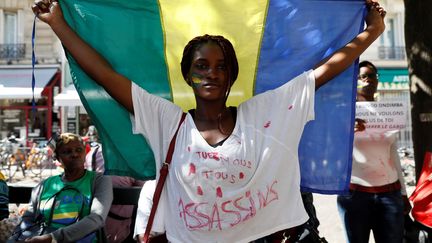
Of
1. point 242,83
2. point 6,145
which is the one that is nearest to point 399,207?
point 242,83

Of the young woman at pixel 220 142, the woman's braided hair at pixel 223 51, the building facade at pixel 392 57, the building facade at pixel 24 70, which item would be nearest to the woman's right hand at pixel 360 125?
the young woman at pixel 220 142

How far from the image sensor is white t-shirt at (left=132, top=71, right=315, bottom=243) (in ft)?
6.10

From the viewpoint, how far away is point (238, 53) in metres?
2.59

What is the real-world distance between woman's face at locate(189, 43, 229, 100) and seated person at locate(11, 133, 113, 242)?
1858 millimetres

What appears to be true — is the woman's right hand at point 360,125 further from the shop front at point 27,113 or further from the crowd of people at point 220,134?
the shop front at point 27,113

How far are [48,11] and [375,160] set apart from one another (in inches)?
98.5

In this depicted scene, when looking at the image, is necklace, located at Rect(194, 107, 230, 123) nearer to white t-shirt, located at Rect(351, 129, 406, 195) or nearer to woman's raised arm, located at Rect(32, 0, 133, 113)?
woman's raised arm, located at Rect(32, 0, 133, 113)

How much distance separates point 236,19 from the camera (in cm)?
255

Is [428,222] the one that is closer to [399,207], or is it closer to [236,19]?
[399,207]

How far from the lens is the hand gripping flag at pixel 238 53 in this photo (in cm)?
235

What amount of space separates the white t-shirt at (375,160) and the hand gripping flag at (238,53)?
106cm

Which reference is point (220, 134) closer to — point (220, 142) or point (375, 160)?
point (220, 142)

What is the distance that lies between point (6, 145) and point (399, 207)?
13.0m

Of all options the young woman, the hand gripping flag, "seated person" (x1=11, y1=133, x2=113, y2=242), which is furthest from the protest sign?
"seated person" (x1=11, y1=133, x2=113, y2=242)
